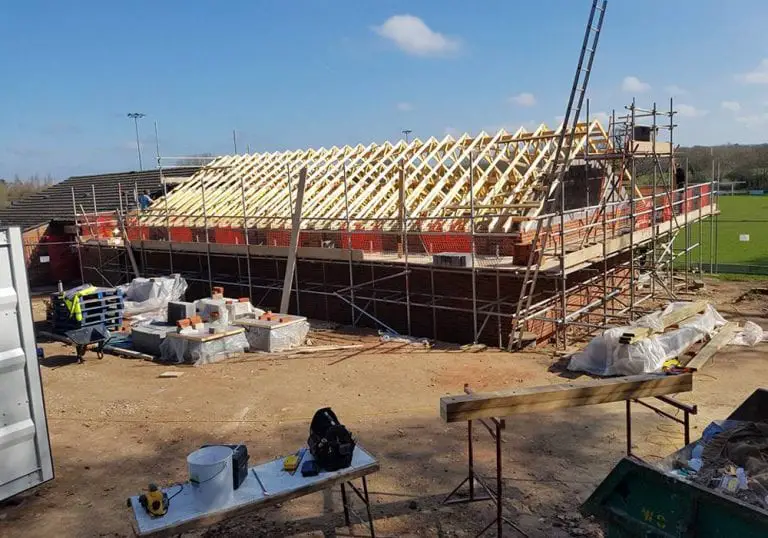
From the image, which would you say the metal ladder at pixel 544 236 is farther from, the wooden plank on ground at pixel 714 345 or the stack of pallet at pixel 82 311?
the stack of pallet at pixel 82 311

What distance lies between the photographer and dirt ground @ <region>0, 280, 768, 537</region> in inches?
223

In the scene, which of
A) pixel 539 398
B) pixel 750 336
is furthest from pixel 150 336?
pixel 750 336

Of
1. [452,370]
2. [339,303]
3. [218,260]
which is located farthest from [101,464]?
[218,260]

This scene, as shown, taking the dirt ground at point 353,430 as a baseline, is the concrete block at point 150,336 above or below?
above

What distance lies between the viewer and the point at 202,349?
39.0 feet

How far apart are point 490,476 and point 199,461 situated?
10.7 ft

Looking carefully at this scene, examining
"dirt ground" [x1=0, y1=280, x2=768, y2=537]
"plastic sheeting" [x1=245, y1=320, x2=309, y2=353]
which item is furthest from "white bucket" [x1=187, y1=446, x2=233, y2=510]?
"plastic sheeting" [x1=245, y1=320, x2=309, y2=353]

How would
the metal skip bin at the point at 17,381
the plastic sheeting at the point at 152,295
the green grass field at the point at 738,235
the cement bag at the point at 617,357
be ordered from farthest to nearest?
the green grass field at the point at 738,235, the plastic sheeting at the point at 152,295, the cement bag at the point at 617,357, the metal skip bin at the point at 17,381

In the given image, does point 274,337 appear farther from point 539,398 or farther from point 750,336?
point 750,336

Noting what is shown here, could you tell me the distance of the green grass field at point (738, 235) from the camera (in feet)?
85.3

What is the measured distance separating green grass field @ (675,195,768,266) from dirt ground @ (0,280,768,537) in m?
12.8

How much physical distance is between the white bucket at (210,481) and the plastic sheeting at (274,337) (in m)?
8.16

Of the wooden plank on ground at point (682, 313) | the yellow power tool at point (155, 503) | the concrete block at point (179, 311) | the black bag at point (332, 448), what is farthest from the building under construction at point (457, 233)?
the yellow power tool at point (155, 503)

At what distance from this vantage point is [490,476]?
637cm
